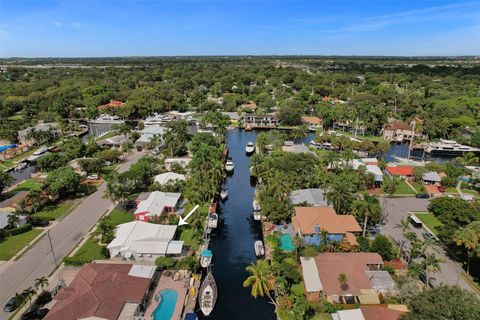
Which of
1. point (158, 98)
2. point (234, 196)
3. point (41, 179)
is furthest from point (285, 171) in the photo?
point (158, 98)

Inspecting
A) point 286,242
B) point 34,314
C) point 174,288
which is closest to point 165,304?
point 174,288

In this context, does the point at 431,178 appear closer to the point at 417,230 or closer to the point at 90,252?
the point at 417,230

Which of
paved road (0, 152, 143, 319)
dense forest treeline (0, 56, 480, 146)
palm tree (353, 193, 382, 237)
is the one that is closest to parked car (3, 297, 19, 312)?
paved road (0, 152, 143, 319)

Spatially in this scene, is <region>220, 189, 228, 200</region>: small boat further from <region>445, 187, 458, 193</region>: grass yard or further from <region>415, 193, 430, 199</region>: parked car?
<region>445, 187, 458, 193</region>: grass yard

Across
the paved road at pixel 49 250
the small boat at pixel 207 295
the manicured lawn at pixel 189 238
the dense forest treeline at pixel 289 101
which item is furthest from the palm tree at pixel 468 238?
the dense forest treeline at pixel 289 101

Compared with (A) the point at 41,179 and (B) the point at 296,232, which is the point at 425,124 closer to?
(B) the point at 296,232
